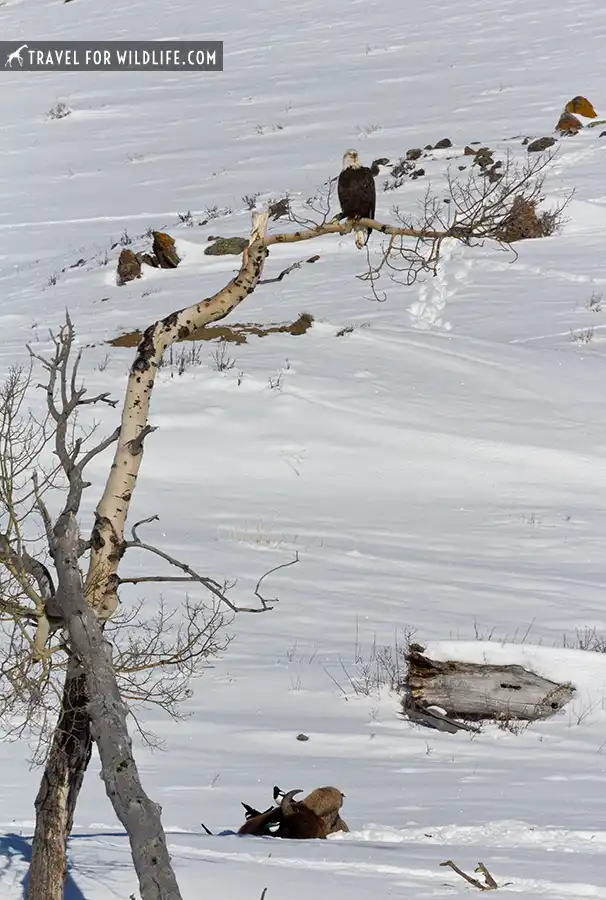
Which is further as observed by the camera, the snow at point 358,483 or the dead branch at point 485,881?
the snow at point 358,483

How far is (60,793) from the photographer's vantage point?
464 centimetres

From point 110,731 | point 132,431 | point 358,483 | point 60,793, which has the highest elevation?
point 358,483

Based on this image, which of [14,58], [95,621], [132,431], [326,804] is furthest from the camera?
[14,58]

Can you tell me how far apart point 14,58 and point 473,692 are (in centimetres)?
4060

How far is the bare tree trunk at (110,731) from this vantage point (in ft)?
12.5

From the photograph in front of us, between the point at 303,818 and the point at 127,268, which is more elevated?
the point at 127,268

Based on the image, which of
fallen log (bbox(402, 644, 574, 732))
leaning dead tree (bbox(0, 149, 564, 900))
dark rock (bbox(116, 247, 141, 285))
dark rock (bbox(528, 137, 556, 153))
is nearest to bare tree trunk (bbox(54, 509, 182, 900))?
leaning dead tree (bbox(0, 149, 564, 900))

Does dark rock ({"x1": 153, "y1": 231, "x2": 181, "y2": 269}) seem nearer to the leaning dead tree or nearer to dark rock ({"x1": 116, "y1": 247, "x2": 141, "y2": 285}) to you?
dark rock ({"x1": 116, "y1": 247, "x2": 141, "y2": 285})

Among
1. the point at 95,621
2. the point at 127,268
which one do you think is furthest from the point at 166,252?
the point at 95,621

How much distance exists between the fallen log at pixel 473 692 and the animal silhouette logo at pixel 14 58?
4015 cm

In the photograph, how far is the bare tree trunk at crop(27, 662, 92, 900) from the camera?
14.8 ft

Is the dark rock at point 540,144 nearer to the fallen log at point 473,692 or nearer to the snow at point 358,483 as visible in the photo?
the snow at point 358,483

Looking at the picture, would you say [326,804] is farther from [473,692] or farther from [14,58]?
[14,58]

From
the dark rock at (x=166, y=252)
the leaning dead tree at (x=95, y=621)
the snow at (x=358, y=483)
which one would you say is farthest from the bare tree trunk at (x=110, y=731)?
the dark rock at (x=166, y=252)
